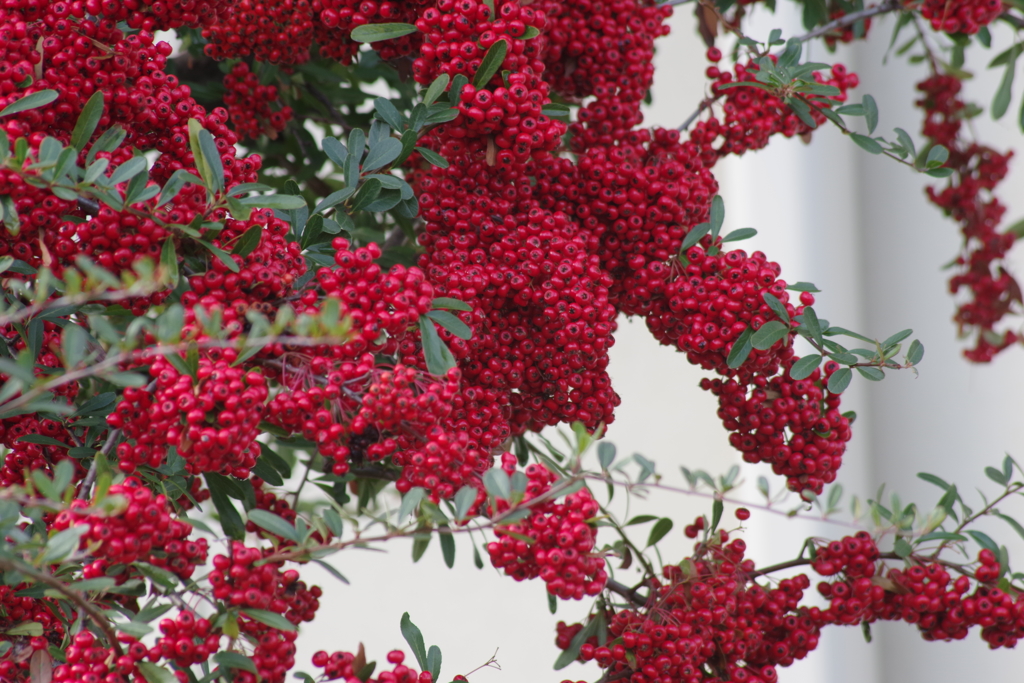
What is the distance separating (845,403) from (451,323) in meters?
1.34

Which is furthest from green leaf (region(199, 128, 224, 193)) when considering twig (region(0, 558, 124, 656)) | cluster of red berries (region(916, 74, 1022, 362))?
cluster of red berries (region(916, 74, 1022, 362))

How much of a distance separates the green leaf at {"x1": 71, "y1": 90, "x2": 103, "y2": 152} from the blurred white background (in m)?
1.05

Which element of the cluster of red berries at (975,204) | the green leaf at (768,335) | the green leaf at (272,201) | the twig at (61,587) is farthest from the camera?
the cluster of red berries at (975,204)

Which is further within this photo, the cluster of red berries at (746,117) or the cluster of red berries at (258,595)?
the cluster of red berries at (746,117)

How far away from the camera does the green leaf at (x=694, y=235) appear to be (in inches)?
25.6

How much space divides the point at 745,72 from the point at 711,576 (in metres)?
0.43

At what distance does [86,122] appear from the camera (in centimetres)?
52

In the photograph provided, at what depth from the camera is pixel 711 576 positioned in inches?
26.5

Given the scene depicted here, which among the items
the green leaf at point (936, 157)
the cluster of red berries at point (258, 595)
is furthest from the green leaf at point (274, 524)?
the green leaf at point (936, 157)

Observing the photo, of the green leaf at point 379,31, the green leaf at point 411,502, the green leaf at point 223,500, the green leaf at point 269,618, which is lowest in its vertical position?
the green leaf at point 269,618

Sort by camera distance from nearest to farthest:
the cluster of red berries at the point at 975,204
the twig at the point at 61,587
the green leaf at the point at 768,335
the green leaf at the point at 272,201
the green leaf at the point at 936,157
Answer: the twig at the point at 61,587 → the green leaf at the point at 272,201 → the green leaf at the point at 768,335 → the green leaf at the point at 936,157 → the cluster of red berries at the point at 975,204

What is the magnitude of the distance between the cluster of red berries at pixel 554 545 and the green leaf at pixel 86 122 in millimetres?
340

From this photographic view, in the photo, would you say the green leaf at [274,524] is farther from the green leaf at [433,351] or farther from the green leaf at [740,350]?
the green leaf at [740,350]

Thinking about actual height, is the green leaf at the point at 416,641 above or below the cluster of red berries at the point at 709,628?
below
